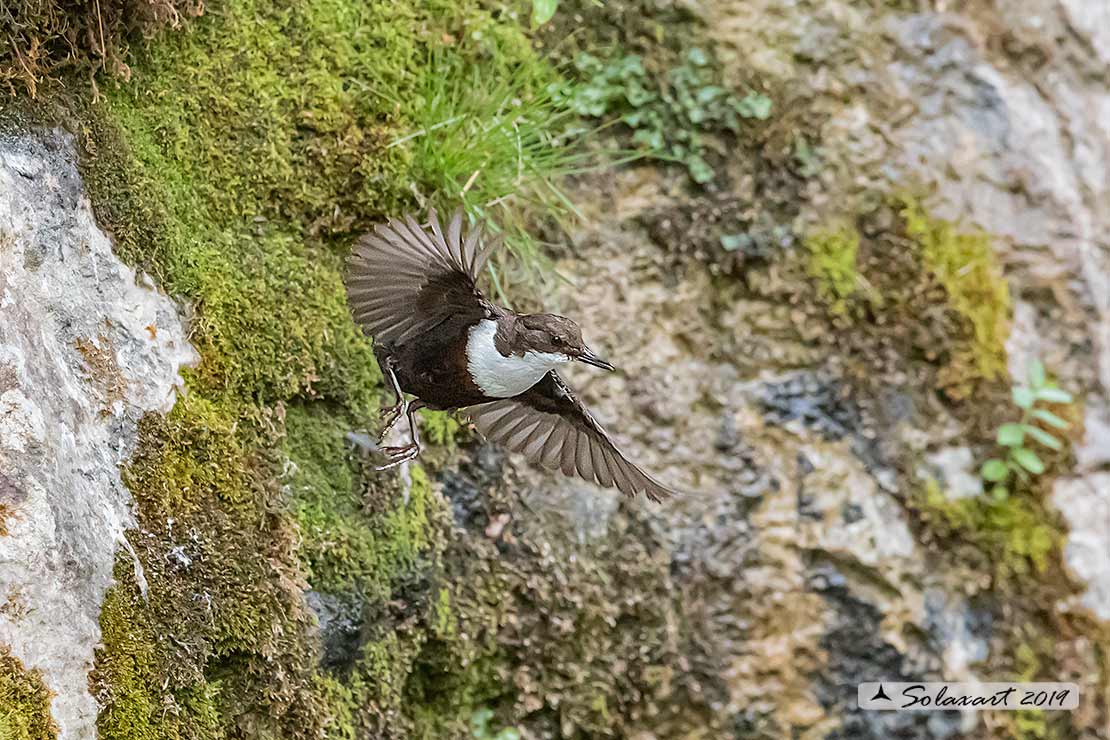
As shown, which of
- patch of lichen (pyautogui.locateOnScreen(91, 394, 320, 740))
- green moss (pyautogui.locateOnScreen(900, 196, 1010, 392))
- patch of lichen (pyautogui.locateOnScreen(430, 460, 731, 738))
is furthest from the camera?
green moss (pyautogui.locateOnScreen(900, 196, 1010, 392))

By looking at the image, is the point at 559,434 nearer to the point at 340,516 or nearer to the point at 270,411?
the point at 340,516

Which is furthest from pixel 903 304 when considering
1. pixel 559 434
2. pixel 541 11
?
pixel 559 434

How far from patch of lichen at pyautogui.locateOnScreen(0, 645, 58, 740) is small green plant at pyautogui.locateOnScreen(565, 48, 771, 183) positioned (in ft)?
8.67

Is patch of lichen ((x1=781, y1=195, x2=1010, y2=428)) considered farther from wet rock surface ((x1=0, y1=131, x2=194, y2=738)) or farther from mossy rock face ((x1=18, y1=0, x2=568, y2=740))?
wet rock surface ((x1=0, y1=131, x2=194, y2=738))

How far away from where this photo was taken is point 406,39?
135 inches

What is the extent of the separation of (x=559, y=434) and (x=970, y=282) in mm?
2284

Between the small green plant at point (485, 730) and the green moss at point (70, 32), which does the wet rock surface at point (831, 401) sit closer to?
the small green plant at point (485, 730)

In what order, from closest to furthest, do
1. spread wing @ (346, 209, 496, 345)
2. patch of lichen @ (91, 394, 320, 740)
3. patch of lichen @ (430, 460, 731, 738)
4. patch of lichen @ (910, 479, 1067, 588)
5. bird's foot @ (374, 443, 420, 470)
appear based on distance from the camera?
patch of lichen @ (91, 394, 320, 740), spread wing @ (346, 209, 496, 345), bird's foot @ (374, 443, 420, 470), patch of lichen @ (430, 460, 731, 738), patch of lichen @ (910, 479, 1067, 588)

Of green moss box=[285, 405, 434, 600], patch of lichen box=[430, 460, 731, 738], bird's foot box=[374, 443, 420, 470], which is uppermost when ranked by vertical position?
bird's foot box=[374, 443, 420, 470]

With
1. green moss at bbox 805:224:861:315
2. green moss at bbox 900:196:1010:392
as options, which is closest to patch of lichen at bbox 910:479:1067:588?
green moss at bbox 900:196:1010:392

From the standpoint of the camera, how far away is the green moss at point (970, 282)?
4312mm

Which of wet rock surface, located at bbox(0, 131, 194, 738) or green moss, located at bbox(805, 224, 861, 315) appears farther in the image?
green moss, located at bbox(805, 224, 861, 315)

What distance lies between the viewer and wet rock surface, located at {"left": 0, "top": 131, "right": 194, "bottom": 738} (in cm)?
212

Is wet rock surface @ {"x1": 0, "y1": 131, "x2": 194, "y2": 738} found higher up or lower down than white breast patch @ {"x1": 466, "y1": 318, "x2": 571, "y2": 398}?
lower down
